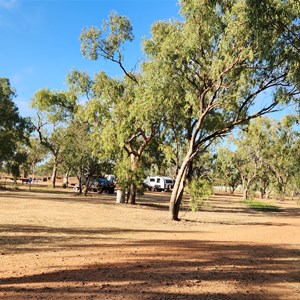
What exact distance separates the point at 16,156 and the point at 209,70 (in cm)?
3085

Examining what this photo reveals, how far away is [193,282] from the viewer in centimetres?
707

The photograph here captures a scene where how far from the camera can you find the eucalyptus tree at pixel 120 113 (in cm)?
2433

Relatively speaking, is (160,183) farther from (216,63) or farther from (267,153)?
(216,63)

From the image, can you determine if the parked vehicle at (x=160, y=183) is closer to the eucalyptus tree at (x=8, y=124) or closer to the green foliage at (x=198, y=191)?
the eucalyptus tree at (x=8, y=124)

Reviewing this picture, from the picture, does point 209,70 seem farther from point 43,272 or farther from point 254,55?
point 43,272

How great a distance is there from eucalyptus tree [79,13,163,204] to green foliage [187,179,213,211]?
4.59m

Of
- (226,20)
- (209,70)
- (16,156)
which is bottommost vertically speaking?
(16,156)

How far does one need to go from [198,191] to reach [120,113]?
8445mm

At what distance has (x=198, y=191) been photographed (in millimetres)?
20469

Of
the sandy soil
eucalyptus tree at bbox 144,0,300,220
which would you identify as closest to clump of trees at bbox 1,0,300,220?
eucalyptus tree at bbox 144,0,300,220

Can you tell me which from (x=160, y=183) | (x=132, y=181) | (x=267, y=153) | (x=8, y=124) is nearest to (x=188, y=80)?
(x=132, y=181)

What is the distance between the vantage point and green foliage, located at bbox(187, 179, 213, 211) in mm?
20312

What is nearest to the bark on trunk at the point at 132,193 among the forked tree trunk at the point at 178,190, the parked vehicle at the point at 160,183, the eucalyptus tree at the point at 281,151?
the forked tree trunk at the point at 178,190

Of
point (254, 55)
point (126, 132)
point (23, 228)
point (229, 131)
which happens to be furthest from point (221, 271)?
point (126, 132)
